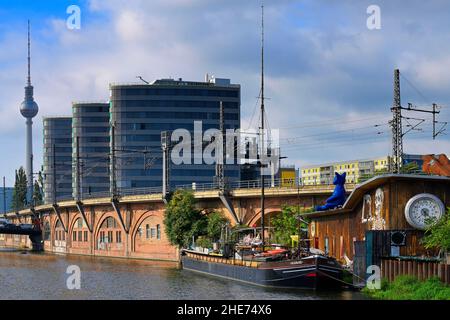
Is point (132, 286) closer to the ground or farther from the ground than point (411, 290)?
closer to the ground

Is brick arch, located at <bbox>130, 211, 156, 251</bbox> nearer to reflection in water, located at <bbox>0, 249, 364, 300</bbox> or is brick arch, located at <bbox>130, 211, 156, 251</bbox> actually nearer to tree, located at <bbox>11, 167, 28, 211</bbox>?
reflection in water, located at <bbox>0, 249, 364, 300</bbox>

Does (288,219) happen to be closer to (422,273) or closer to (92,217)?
(422,273)

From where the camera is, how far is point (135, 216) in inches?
3981

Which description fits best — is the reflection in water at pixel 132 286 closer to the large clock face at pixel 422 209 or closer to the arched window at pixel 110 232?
the large clock face at pixel 422 209

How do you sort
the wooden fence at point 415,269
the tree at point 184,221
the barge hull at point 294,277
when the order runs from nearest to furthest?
the wooden fence at point 415,269
the barge hull at point 294,277
the tree at point 184,221

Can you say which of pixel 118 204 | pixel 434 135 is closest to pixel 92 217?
pixel 118 204

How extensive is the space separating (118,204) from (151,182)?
193 ft

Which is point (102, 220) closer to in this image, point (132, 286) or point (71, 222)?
point (71, 222)

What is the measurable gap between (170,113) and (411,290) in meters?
120

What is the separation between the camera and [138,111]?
526 ft

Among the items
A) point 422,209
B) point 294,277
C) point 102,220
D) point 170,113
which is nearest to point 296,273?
point 294,277

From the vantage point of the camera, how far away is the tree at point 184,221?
84.3 m

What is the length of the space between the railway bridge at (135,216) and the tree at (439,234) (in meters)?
24.0

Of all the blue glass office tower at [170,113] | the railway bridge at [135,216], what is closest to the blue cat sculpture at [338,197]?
the railway bridge at [135,216]
